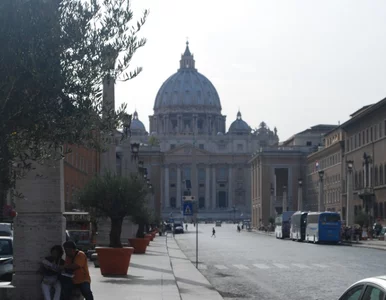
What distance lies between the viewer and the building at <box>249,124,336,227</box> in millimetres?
134625

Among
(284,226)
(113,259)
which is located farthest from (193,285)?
(284,226)

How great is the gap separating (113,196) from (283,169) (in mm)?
117990

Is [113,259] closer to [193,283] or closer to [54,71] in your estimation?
[193,283]

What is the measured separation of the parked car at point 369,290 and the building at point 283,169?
4858 inches

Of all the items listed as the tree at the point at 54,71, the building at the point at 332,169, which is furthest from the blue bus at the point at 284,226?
the tree at the point at 54,71

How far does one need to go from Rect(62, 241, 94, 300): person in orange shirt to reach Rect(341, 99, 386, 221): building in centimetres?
5314

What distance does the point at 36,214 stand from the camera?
14078 mm

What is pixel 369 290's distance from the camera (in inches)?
288

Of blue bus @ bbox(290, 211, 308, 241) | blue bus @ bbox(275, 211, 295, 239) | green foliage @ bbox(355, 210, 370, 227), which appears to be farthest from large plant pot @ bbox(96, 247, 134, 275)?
blue bus @ bbox(275, 211, 295, 239)

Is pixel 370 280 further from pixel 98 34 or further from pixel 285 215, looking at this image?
pixel 285 215

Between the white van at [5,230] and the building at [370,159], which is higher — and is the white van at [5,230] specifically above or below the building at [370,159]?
below

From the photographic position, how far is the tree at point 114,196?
27.5 meters

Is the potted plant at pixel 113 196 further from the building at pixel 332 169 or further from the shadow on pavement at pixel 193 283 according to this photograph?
the building at pixel 332 169

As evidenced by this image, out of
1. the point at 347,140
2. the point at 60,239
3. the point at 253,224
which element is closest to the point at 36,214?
the point at 60,239
